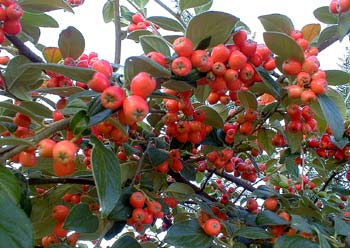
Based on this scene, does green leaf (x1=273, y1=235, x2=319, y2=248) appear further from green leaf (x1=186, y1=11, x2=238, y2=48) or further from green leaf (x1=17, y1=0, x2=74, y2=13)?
green leaf (x1=17, y1=0, x2=74, y2=13)

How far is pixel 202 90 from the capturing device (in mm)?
1598

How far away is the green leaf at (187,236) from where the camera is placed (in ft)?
4.65

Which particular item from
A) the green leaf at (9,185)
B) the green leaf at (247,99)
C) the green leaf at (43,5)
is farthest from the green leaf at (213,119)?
the green leaf at (9,185)

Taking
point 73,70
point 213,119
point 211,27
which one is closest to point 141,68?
point 73,70

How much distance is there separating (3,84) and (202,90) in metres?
0.68

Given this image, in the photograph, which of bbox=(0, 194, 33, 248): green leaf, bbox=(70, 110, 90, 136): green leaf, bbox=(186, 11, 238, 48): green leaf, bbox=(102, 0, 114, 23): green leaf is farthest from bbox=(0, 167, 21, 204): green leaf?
bbox=(102, 0, 114, 23): green leaf

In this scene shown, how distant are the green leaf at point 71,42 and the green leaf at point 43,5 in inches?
5.0

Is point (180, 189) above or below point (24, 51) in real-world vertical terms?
below

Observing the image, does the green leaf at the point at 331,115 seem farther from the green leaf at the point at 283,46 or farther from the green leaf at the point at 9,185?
Result: the green leaf at the point at 9,185

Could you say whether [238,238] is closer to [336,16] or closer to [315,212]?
[315,212]

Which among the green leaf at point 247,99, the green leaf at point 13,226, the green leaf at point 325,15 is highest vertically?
the green leaf at point 325,15

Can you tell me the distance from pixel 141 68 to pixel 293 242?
782 mm

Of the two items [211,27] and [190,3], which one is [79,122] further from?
[190,3]

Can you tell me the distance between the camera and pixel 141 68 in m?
1.02
